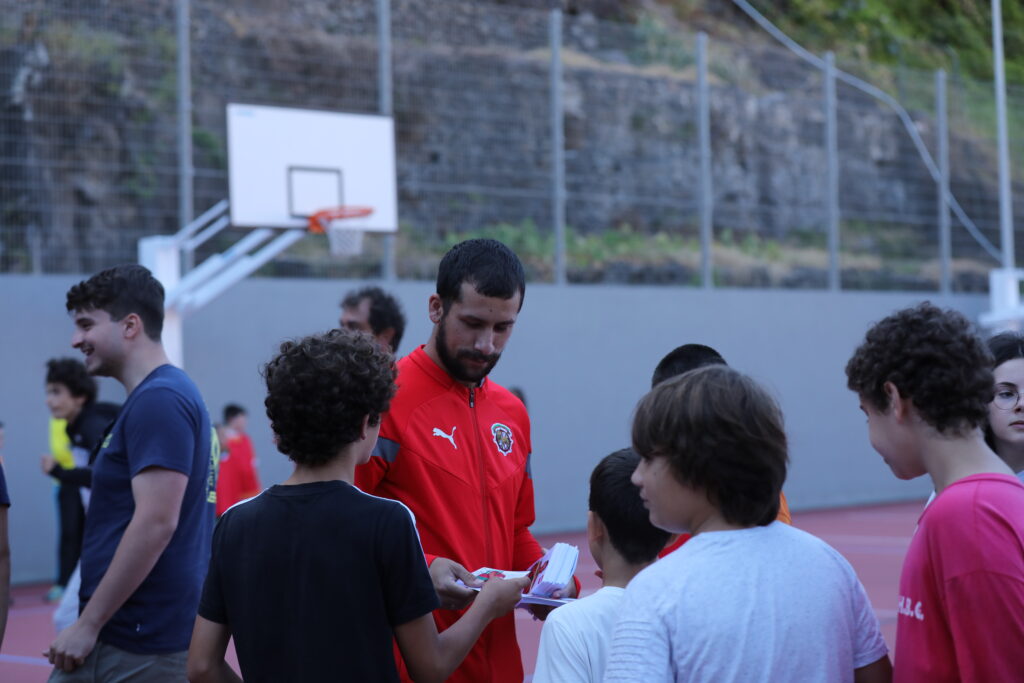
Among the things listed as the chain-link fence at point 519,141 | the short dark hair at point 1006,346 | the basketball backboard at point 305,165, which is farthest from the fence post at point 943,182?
the short dark hair at point 1006,346

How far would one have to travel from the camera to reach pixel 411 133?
14.4m

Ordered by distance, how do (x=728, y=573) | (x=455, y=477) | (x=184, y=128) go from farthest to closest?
(x=184, y=128) < (x=455, y=477) < (x=728, y=573)

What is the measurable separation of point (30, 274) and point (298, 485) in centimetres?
1004

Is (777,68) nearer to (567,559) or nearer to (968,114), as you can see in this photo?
(968,114)

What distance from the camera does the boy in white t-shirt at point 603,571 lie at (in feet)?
8.36

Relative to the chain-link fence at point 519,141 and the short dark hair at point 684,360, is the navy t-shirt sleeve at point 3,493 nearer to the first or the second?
the short dark hair at point 684,360

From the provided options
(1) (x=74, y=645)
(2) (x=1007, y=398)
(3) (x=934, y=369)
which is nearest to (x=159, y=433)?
(1) (x=74, y=645)

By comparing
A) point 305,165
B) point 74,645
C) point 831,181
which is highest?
point 831,181

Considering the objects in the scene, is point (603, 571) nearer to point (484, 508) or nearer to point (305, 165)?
point (484, 508)

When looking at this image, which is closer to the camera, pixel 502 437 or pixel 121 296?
pixel 502 437

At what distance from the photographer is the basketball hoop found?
12.0 meters

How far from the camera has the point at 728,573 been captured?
6.90 ft

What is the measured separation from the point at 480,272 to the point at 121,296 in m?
1.32

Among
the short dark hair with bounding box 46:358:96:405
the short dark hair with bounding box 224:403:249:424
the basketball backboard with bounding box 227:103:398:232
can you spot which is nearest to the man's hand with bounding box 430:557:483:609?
the short dark hair with bounding box 46:358:96:405
